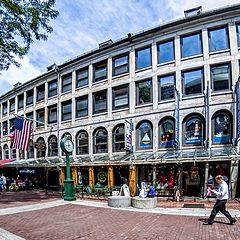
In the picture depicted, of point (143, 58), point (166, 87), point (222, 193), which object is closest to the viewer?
point (222, 193)

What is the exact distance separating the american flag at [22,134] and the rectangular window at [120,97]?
7248mm

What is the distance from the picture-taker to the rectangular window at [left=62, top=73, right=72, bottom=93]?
27.2 m

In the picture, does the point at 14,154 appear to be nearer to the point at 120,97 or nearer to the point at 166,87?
the point at 120,97

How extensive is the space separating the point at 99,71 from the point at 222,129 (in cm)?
1121

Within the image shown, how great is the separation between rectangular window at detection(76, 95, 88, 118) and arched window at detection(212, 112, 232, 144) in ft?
36.1

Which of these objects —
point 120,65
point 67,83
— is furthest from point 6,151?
point 120,65

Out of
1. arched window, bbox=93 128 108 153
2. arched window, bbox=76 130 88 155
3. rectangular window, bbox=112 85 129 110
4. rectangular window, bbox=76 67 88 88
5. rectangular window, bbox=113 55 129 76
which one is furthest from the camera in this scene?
rectangular window, bbox=76 67 88 88

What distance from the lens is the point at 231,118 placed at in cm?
1808

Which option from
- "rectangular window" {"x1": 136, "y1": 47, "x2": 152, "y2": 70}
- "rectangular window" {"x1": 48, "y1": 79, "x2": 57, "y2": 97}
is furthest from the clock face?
"rectangular window" {"x1": 48, "y1": 79, "x2": 57, "y2": 97}

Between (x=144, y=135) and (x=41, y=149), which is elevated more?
(x=144, y=135)

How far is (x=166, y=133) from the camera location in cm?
2030

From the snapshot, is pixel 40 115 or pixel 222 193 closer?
pixel 222 193

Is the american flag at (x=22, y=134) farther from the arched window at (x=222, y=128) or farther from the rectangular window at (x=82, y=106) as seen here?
the arched window at (x=222, y=128)

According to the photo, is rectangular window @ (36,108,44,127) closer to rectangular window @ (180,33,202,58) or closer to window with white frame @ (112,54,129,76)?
window with white frame @ (112,54,129,76)
